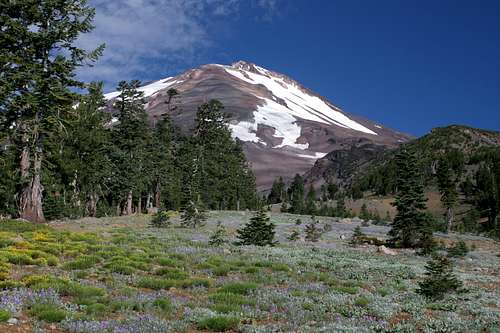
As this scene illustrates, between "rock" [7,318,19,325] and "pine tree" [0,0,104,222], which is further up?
"pine tree" [0,0,104,222]

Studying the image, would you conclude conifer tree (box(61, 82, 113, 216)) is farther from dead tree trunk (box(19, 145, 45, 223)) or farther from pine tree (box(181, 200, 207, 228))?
dead tree trunk (box(19, 145, 45, 223))

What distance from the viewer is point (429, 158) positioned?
5172 inches

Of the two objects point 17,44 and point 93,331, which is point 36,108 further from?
point 93,331

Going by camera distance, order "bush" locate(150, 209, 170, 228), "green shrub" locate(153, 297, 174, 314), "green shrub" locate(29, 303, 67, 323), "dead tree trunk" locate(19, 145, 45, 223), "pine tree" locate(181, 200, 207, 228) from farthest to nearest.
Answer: "pine tree" locate(181, 200, 207, 228), "bush" locate(150, 209, 170, 228), "dead tree trunk" locate(19, 145, 45, 223), "green shrub" locate(153, 297, 174, 314), "green shrub" locate(29, 303, 67, 323)

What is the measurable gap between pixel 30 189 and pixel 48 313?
2713 centimetres

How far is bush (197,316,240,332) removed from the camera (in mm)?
10547

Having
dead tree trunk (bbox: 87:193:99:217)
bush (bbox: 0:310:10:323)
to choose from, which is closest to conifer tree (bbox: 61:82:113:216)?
dead tree trunk (bbox: 87:193:99:217)

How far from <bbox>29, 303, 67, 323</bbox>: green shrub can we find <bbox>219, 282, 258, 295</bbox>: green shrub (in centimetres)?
517

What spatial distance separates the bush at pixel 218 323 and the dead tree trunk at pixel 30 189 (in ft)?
89.0

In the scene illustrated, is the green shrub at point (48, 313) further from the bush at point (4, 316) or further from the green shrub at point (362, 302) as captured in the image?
the green shrub at point (362, 302)

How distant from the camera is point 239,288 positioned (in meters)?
14.6

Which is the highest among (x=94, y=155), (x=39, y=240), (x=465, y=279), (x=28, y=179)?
(x=94, y=155)

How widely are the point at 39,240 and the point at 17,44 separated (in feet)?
59.4

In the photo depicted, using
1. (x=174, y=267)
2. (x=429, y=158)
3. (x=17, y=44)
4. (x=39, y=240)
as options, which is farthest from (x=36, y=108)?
(x=429, y=158)
